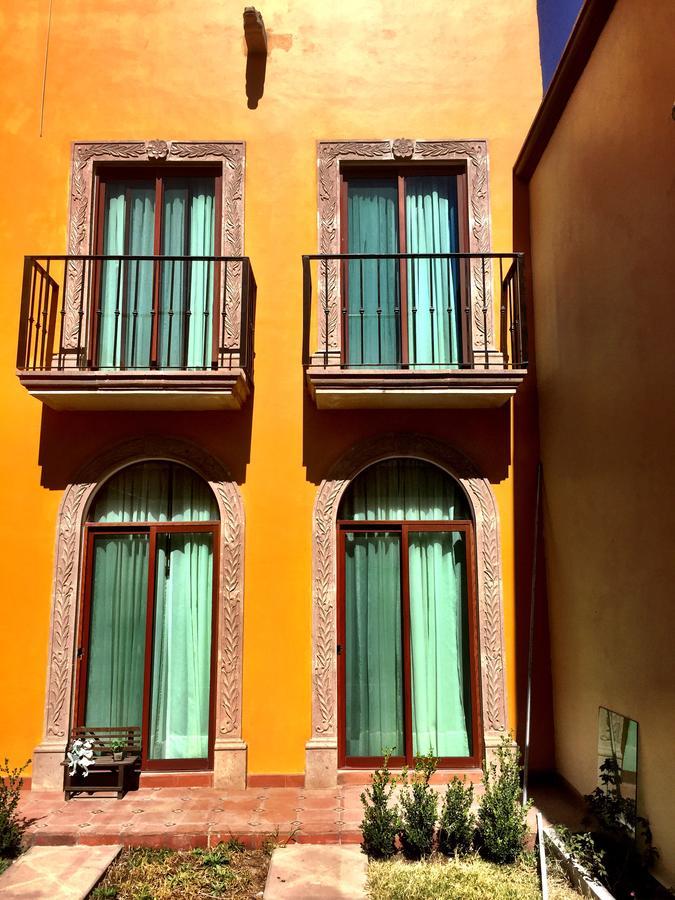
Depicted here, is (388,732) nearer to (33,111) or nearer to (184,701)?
(184,701)

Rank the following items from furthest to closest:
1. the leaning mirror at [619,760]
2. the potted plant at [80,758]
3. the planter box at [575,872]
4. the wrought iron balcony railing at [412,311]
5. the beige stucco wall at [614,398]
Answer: the wrought iron balcony railing at [412,311], the potted plant at [80,758], the leaning mirror at [619,760], the beige stucco wall at [614,398], the planter box at [575,872]

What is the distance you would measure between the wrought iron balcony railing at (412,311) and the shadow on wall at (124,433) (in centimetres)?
101

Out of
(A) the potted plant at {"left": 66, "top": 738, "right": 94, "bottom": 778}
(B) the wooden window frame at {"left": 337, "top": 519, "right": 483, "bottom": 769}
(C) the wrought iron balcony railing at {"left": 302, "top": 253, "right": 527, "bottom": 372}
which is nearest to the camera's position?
(A) the potted plant at {"left": 66, "top": 738, "right": 94, "bottom": 778}

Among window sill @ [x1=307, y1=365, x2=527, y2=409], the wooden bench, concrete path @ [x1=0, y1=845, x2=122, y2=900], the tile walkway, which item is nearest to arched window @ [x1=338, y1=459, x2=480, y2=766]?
the tile walkway

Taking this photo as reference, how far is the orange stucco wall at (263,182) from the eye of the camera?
21.0 feet

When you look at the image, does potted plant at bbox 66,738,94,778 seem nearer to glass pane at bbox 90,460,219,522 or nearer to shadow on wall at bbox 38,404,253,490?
glass pane at bbox 90,460,219,522

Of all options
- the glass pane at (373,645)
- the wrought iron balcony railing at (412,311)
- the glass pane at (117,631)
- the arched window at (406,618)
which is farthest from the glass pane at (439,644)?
the glass pane at (117,631)

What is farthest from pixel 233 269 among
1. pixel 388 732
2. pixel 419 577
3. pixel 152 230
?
pixel 388 732

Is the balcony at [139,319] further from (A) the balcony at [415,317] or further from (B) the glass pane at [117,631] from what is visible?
(B) the glass pane at [117,631]

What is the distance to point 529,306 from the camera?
706 centimetres

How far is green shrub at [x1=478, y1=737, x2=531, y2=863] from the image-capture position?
482cm

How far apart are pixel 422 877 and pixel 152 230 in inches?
240

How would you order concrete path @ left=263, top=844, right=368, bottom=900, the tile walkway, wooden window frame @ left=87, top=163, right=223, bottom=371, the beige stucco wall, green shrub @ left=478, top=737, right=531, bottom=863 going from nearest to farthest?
the beige stucco wall
concrete path @ left=263, top=844, right=368, bottom=900
green shrub @ left=478, top=737, right=531, bottom=863
the tile walkway
wooden window frame @ left=87, top=163, right=223, bottom=371

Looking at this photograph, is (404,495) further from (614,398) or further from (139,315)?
(139,315)
